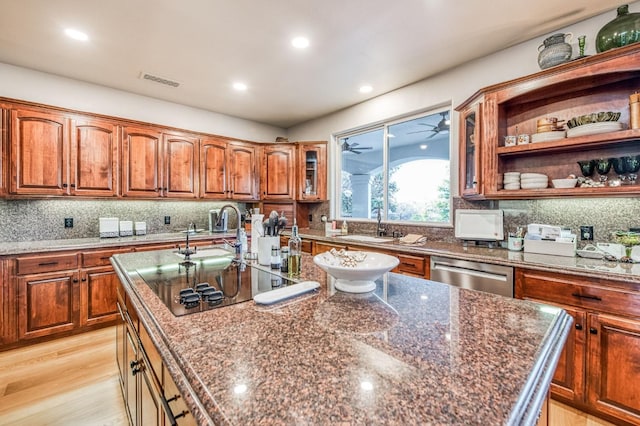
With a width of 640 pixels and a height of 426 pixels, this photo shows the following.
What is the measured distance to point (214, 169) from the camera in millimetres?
4051

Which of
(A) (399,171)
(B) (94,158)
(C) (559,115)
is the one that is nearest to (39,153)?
(B) (94,158)

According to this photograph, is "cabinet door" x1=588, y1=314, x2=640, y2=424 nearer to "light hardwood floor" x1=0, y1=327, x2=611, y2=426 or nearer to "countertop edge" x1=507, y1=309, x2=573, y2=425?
"light hardwood floor" x1=0, y1=327, x2=611, y2=426

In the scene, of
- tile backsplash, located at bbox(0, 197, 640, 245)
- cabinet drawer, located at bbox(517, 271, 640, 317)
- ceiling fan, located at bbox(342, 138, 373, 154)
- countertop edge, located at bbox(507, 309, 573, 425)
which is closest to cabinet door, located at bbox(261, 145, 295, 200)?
tile backsplash, located at bbox(0, 197, 640, 245)

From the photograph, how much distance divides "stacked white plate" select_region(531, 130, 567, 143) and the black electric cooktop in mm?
2226

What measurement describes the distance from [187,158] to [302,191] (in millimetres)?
1658

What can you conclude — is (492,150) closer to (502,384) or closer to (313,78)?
(313,78)

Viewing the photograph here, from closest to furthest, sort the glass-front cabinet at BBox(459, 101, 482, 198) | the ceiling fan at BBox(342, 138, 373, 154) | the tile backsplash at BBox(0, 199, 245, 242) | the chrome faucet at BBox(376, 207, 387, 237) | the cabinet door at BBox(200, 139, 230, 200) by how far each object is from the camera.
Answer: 1. the glass-front cabinet at BBox(459, 101, 482, 198)
2. the tile backsplash at BBox(0, 199, 245, 242)
3. the chrome faucet at BBox(376, 207, 387, 237)
4. the cabinet door at BBox(200, 139, 230, 200)
5. the ceiling fan at BBox(342, 138, 373, 154)

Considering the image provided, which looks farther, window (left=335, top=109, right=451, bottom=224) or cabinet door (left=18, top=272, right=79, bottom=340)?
window (left=335, top=109, right=451, bottom=224)

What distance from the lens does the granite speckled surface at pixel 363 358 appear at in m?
0.53

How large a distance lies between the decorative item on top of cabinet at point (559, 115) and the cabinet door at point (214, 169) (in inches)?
123

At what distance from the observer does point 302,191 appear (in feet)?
14.6

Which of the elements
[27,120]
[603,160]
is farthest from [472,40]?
[27,120]

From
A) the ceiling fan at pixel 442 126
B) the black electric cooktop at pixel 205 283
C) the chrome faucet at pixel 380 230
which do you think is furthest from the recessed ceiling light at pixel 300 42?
the chrome faucet at pixel 380 230

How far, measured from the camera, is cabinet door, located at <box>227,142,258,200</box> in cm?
422
